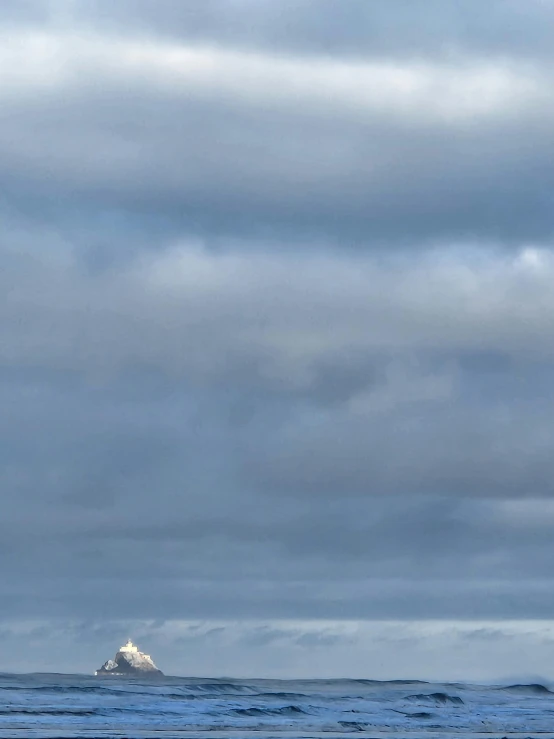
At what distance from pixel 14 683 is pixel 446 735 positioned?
203 ft

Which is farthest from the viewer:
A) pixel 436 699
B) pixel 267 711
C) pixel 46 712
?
pixel 436 699

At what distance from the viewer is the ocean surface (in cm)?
6562

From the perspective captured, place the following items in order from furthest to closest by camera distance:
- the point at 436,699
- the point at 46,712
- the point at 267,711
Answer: the point at 436,699
the point at 267,711
the point at 46,712

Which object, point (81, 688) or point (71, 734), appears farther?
point (81, 688)

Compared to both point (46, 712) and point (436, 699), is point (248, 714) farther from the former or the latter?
point (436, 699)

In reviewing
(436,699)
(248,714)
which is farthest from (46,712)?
(436,699)

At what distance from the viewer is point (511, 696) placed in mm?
120312

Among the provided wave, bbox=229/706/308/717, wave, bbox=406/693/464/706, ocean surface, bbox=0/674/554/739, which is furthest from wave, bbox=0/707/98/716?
wave, bbox=406/693/464/706

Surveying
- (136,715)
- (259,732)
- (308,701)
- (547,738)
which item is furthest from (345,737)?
(308,701)

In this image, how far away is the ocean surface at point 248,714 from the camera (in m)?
65.6

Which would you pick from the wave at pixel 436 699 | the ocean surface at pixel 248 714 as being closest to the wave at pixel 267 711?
the ocean surface at pixel 248 714

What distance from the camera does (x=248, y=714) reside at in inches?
3125

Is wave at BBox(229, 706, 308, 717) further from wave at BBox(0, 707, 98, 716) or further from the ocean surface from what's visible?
wave at BBox(0, 707, 98, 716)

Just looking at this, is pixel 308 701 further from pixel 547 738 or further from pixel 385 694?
pixel 547 738
